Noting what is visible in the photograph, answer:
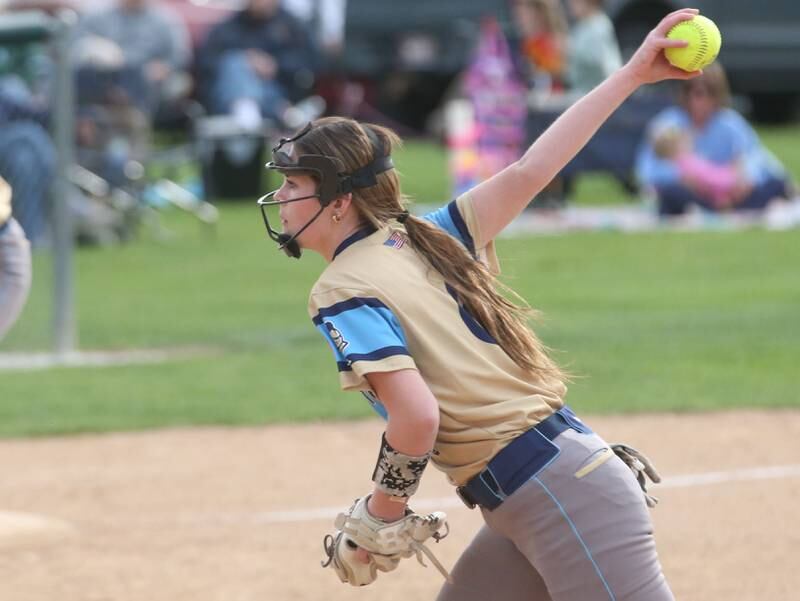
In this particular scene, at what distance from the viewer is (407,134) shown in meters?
22.4

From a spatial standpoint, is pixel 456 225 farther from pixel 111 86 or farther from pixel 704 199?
pixel 111 86

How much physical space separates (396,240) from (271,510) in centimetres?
287

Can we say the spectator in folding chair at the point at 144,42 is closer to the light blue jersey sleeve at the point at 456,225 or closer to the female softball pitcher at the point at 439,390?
the light blue jersey sleeve at the point at 456,225

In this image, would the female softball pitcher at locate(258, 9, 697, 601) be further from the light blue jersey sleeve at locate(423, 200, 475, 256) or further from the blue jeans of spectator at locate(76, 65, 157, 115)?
the blue jeans of spectator at locate(76, 65, 157, 115)

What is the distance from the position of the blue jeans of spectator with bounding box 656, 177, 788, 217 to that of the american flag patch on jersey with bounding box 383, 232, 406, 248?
10.9 metres

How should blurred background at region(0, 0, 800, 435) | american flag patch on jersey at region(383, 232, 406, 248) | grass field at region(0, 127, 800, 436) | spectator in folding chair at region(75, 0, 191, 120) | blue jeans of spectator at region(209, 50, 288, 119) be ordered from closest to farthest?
1. american flag patch on jersey at region(383, 232, 406, 248)
2. grass field at region(0, 127, 800, 436)
3. blurred background at region(0, 0, 800, 435)
4. spectator in folding chair at region(75, 0, 191, 120)
5. blue jeans of spectator at region(209, 50, 288, 119)

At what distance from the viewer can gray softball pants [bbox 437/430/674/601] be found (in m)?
3.46

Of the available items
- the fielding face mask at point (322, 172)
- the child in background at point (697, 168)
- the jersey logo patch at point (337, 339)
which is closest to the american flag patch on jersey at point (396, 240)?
the fielding face mask at point (322, 172)

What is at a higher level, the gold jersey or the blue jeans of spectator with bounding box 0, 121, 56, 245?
the gold jersey

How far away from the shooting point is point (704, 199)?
14.3 metres

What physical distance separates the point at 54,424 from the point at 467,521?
2.86 m

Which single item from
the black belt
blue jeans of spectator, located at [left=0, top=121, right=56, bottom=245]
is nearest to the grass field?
blue jeans of spectator, located at [left=0, top=121, right=56, bottom=245]

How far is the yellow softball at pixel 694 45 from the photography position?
3.75m

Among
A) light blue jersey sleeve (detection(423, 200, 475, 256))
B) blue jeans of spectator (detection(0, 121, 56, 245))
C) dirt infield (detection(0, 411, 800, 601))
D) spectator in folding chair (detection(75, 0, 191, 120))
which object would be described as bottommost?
spectator in folding chair (detection(75, 0, 191, 120))
